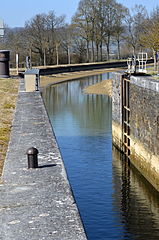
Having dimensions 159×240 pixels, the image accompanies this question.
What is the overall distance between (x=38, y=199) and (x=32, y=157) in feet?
5.95

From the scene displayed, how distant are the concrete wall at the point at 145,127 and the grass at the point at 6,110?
4.06 meters

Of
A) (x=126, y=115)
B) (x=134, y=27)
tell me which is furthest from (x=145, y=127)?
(x=134, y=27)

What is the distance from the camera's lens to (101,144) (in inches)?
801

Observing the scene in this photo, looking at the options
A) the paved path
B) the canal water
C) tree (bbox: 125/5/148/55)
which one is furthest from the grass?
tree (bbox: 125/5/148/55)

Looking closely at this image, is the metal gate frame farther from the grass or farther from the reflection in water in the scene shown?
the grass

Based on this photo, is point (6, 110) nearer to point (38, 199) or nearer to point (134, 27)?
point (38, 199)

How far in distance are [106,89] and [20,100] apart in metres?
18.3

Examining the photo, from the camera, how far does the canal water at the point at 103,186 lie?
11562mm

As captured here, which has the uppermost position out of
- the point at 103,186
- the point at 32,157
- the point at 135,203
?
the point at 32,157

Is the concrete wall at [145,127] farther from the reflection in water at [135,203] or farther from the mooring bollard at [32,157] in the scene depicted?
the mooring bollard at [32,157]

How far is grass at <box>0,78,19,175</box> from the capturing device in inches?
545

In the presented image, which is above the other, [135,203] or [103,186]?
[103,186]

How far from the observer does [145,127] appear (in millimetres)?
15883

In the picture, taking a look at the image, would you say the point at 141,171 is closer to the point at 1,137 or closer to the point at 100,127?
the point at 1,137
